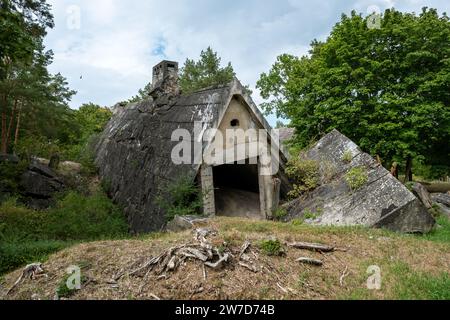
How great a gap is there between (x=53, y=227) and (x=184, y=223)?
4841 millimetres

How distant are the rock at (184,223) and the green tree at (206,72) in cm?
2850

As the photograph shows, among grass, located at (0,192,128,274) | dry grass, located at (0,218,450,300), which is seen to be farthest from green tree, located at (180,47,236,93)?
dry grass, located at (0,218,450,300)

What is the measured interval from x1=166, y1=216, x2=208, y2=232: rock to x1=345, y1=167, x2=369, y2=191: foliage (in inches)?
169

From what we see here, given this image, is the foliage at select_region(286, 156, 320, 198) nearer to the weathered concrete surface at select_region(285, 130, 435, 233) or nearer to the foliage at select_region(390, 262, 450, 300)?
the weathered concrete surface at select_region(285, 130, 435, 233)

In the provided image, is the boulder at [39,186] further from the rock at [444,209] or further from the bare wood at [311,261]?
the rock at [444,209]

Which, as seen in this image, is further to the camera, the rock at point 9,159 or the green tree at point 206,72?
the green tree at point 206,72

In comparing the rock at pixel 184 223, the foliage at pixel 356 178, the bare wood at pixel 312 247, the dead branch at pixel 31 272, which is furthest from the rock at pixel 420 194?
the dead branch at pixel 31 272

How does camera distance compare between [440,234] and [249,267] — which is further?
[440,234]

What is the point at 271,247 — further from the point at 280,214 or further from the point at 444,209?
the point at 444,209

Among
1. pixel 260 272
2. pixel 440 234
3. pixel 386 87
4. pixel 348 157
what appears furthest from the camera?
pixel 386 87

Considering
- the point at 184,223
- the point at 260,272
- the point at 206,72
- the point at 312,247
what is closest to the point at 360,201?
the point at 312,247

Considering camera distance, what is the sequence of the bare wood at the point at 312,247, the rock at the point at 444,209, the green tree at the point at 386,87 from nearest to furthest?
the bare wood at the point at 312,247 → the rock at the point at 444,209 → the green tree at the point at 386,87

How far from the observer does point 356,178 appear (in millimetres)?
9578

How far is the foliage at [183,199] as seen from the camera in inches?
370
